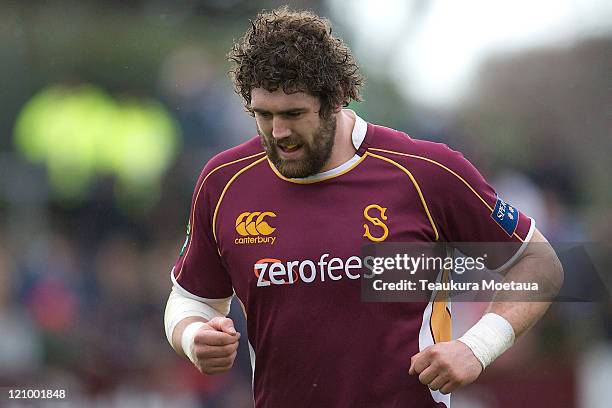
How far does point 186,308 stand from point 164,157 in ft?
15.0

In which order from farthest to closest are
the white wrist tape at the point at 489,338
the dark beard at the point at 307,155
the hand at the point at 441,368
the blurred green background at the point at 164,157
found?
the blurred green background at the point at 164,157 < the dark beard at the point at 307,155 < the white wrist tape at the point at 489,338 < the hand at the point at 441,368

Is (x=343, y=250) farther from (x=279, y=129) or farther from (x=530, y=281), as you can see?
(x=530, y=281)

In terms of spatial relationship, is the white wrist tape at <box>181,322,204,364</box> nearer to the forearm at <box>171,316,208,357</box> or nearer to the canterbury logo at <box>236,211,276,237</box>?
the forearm at <box>171,316,208,357</box>

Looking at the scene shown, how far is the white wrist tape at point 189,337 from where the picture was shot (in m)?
3.60

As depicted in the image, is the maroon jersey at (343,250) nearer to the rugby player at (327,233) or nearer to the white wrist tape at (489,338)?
the rugby player at (327,233)

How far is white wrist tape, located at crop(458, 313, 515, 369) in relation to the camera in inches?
135

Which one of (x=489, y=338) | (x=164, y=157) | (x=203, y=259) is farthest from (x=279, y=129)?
(x=164, y=157)

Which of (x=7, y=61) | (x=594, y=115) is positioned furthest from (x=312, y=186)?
(x=594, y=115)

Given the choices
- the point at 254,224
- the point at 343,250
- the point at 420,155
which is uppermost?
the point at 420,155

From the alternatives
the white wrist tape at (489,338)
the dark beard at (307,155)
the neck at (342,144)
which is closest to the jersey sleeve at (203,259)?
the dark beard at (307,155)

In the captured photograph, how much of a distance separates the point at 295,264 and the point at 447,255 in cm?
53

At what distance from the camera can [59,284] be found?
7.78 metres

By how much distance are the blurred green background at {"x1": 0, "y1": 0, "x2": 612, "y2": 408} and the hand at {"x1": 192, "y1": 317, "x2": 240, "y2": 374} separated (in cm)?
323

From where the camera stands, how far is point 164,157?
326 inches
